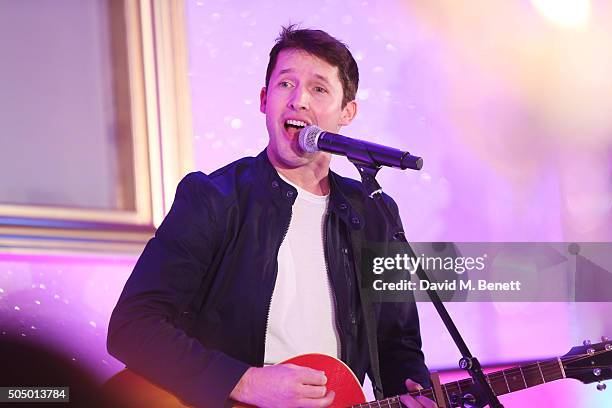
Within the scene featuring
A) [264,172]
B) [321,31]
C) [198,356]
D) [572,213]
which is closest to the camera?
[198,356]

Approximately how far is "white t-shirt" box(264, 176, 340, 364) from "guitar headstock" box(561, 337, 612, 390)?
718mm

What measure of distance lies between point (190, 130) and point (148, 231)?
0.37m

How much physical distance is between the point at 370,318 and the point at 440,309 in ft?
1.67

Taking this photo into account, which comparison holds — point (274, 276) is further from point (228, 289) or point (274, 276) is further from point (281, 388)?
point (281, 388)

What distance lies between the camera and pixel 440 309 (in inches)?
91.1

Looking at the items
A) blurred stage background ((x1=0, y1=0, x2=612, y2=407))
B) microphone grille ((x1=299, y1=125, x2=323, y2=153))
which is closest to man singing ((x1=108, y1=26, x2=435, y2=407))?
blurred stage background ((x1=0, y1=0, x2=612, y2=407))

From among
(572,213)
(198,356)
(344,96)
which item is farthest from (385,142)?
(198,356)

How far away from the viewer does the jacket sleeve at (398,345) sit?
2811 millimetres

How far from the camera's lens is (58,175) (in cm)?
286

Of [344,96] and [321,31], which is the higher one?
[321,31]

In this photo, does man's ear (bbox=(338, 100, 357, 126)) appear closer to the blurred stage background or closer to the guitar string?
the blurred stage background

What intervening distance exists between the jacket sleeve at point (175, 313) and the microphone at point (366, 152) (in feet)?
1.71

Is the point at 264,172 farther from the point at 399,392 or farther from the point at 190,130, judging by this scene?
the point at 399,392

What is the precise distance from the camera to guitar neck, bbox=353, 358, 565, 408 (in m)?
2.56
